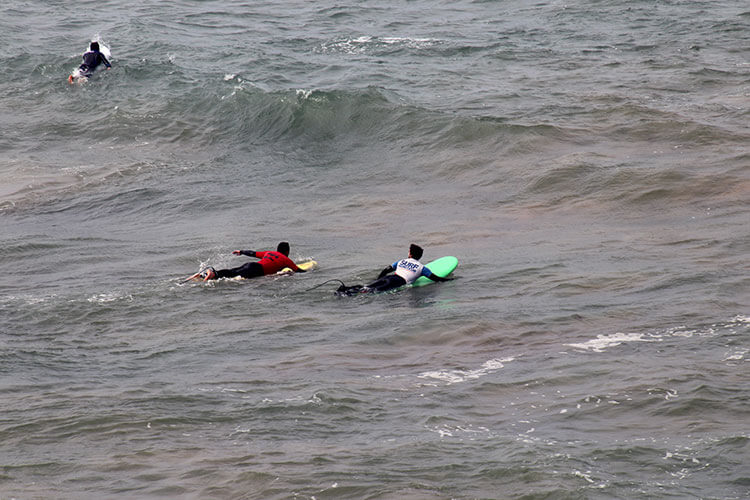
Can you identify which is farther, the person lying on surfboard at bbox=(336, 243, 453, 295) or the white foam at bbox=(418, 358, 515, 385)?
the person lying on surfboard at bbox=(336, 243, 453, 295)

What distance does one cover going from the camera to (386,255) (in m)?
17.9

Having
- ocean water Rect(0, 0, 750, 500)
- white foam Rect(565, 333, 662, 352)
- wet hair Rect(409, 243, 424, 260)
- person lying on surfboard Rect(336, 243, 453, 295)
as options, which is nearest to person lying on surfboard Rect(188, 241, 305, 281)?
ocean water Rect(0, 0, 750, 500)

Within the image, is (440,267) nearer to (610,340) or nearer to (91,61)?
(610,340)

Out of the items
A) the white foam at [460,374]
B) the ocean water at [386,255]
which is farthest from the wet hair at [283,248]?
the white foam at [460,374]

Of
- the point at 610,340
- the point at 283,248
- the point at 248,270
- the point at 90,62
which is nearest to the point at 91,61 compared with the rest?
the point at 90,62

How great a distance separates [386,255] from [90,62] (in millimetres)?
17881

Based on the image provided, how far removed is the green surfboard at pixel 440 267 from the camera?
1609 centimetres

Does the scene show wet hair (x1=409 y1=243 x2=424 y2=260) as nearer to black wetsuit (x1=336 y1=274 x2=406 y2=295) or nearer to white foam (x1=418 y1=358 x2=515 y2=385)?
black wetsuit (x1=336 y1=274 x2=406 y2=295)

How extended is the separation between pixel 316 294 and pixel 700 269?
19.6 ft

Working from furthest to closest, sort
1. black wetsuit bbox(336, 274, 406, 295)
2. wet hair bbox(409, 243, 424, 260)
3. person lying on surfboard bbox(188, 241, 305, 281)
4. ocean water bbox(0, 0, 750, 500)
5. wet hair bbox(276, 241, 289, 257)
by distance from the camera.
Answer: wet hair bbox(276, 241, 289, 257) → person lying on surfboard bbox(188, 241, 305, 281) → wet hair bbox(409, 243, 424, 260) → black wetsuit bbox(336, 274, 406, 295) → ocean water bbox(0, 0, 750, 500)

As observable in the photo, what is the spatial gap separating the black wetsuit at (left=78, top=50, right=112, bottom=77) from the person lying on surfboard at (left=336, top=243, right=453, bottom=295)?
1935cm

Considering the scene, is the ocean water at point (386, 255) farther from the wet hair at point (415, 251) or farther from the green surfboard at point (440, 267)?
the wet hair at point (415, 251)

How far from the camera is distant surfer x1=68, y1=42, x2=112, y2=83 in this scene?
3191 cm

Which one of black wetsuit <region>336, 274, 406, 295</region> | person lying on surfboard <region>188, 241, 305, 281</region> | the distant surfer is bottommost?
black wetsuit <region>336, 274, 406, 295</region>
